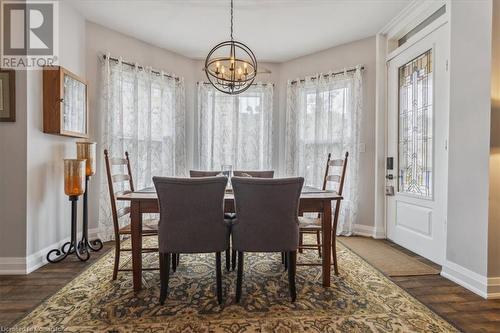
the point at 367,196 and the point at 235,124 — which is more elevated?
the point at 235,124

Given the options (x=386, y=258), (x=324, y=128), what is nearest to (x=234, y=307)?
(x=386, y=258)

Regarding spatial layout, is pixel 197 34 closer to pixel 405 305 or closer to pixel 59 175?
pixel 59 175

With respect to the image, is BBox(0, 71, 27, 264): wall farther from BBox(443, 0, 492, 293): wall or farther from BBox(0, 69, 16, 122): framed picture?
BBox(443, 0, 492, 293): wall

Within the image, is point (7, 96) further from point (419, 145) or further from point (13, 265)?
point (419, 145)

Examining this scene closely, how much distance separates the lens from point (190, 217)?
187 centimetres

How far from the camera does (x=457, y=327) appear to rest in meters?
1.69

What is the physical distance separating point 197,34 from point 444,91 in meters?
3.01

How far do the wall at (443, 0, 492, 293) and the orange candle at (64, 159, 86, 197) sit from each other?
352 cm

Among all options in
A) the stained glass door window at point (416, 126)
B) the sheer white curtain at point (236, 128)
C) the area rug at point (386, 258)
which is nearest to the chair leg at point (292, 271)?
the area rug at point (386, 258)

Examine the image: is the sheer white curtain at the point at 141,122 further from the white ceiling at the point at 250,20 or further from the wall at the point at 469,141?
the wall at the point at 469,141

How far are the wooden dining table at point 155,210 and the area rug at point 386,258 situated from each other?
0.83m

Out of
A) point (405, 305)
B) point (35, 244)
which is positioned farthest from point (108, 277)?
point (405, 305)

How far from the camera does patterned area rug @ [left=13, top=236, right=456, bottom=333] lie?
5.57ft

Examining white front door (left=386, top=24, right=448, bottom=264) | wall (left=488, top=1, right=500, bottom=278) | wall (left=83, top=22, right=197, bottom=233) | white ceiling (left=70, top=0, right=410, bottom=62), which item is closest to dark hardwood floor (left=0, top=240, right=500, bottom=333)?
wall (left=488, top=1, right=500, bottom=278)
